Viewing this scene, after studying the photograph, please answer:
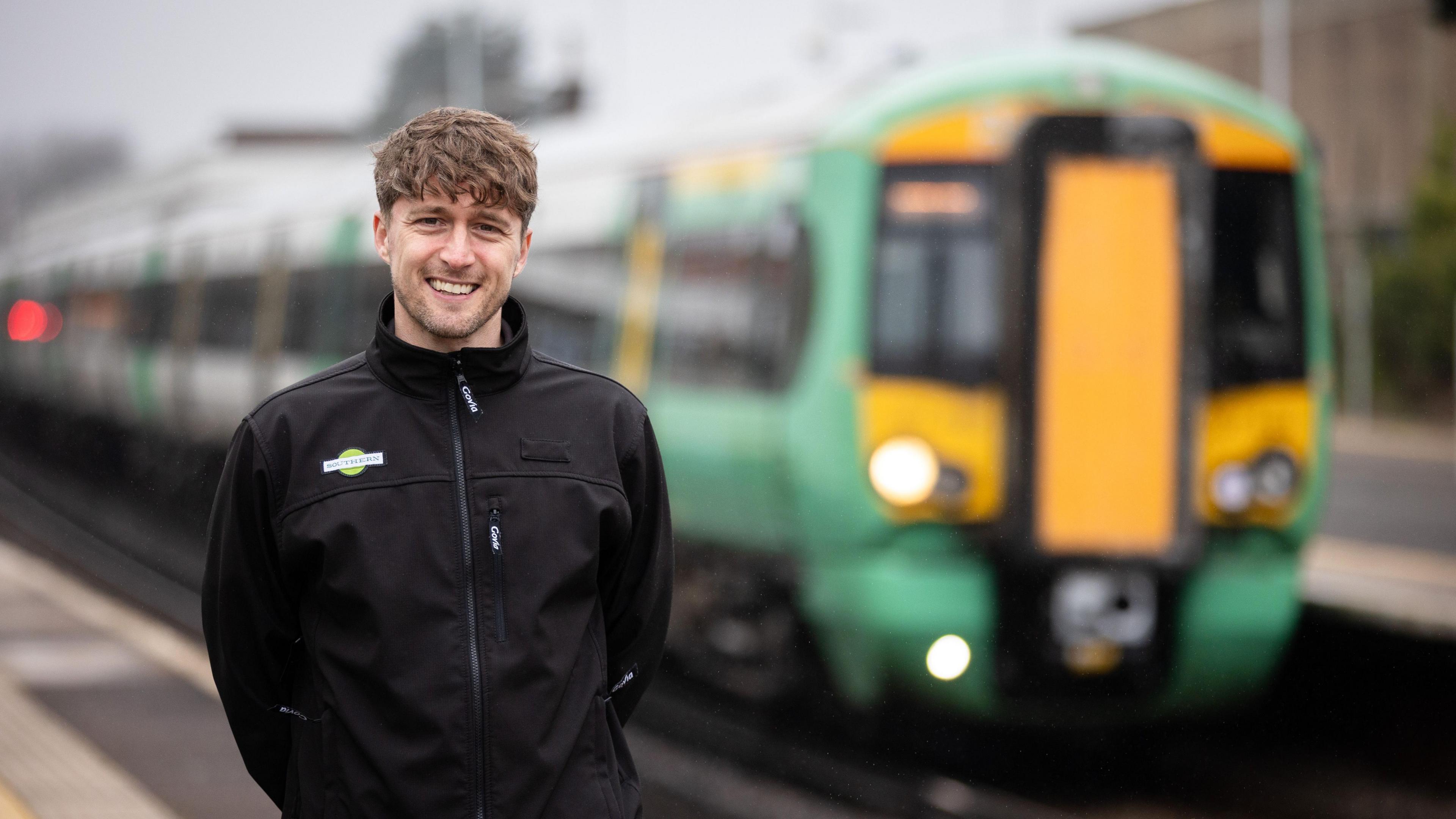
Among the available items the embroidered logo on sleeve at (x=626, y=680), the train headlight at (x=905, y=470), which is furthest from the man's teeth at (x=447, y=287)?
the train headlight at (x=905, y=470)

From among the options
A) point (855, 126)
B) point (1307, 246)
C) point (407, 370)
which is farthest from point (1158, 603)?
point (407, 370)

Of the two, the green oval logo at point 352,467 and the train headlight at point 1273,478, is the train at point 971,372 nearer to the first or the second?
the train headlight at point 1273,478

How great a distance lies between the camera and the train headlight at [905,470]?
17.6 ft

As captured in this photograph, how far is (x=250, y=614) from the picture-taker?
200 centimetres

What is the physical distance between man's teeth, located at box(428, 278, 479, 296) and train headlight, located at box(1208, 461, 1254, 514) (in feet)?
13.1

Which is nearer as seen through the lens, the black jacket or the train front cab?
the black jacket

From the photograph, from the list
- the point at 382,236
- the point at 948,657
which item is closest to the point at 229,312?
the point at 948,657

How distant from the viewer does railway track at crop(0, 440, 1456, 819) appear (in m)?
3.75

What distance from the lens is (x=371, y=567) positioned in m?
1.88

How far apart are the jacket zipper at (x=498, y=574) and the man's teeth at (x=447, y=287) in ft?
0.89

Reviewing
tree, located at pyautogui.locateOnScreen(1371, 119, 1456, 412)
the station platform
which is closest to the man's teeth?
the station platform

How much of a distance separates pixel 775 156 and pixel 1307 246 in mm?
1933

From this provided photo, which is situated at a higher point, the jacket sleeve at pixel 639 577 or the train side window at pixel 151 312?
the train side window at pixel 151 312

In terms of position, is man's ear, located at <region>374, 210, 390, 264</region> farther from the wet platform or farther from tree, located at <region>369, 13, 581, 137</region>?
tree, located at <region>369, 13, 581, 137</region>
